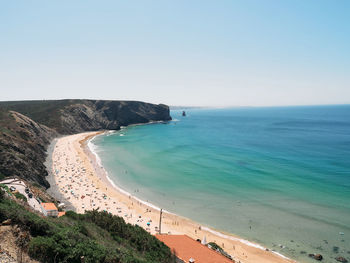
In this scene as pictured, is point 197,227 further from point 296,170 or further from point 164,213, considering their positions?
point 296,170

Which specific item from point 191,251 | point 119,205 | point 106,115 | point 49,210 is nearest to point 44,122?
point 106,115

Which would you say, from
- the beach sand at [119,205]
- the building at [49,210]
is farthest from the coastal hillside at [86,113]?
the building at [49,210]

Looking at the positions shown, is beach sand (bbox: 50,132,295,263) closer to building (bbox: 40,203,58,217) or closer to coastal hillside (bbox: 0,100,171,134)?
building (bbox: 40,203,58,217)

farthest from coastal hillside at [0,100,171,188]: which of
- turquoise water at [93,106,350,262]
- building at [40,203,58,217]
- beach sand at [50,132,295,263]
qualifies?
turquoise water at [93,106,350,262]

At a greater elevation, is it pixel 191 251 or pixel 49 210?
pixel 49 210

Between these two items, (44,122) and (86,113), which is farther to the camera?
(86,113)

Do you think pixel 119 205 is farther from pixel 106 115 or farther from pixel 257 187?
pixel 106 115

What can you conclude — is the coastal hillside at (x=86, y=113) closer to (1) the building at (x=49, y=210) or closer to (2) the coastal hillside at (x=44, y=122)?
(2) the coastal hillside at (x=44, y=122)
